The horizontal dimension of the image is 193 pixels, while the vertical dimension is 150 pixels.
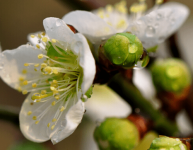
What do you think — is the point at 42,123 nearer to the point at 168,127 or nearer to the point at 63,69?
the point at 63,69

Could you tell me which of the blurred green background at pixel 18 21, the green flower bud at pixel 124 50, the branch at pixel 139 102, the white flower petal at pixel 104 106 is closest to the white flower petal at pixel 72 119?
the green flower bud at pixel 124 50

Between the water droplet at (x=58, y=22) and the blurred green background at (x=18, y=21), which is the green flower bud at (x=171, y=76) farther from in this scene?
the blurred green background at (x=18, y=21)

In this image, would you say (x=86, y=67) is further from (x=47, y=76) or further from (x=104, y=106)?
(x=104, y=106)

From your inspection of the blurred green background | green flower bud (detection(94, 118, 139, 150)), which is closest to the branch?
green flower bud (detection(94, 118, 139, 150))

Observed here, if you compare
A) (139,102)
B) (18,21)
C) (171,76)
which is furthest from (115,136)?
(18,21)

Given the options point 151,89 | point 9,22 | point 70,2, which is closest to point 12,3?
point 9,22
